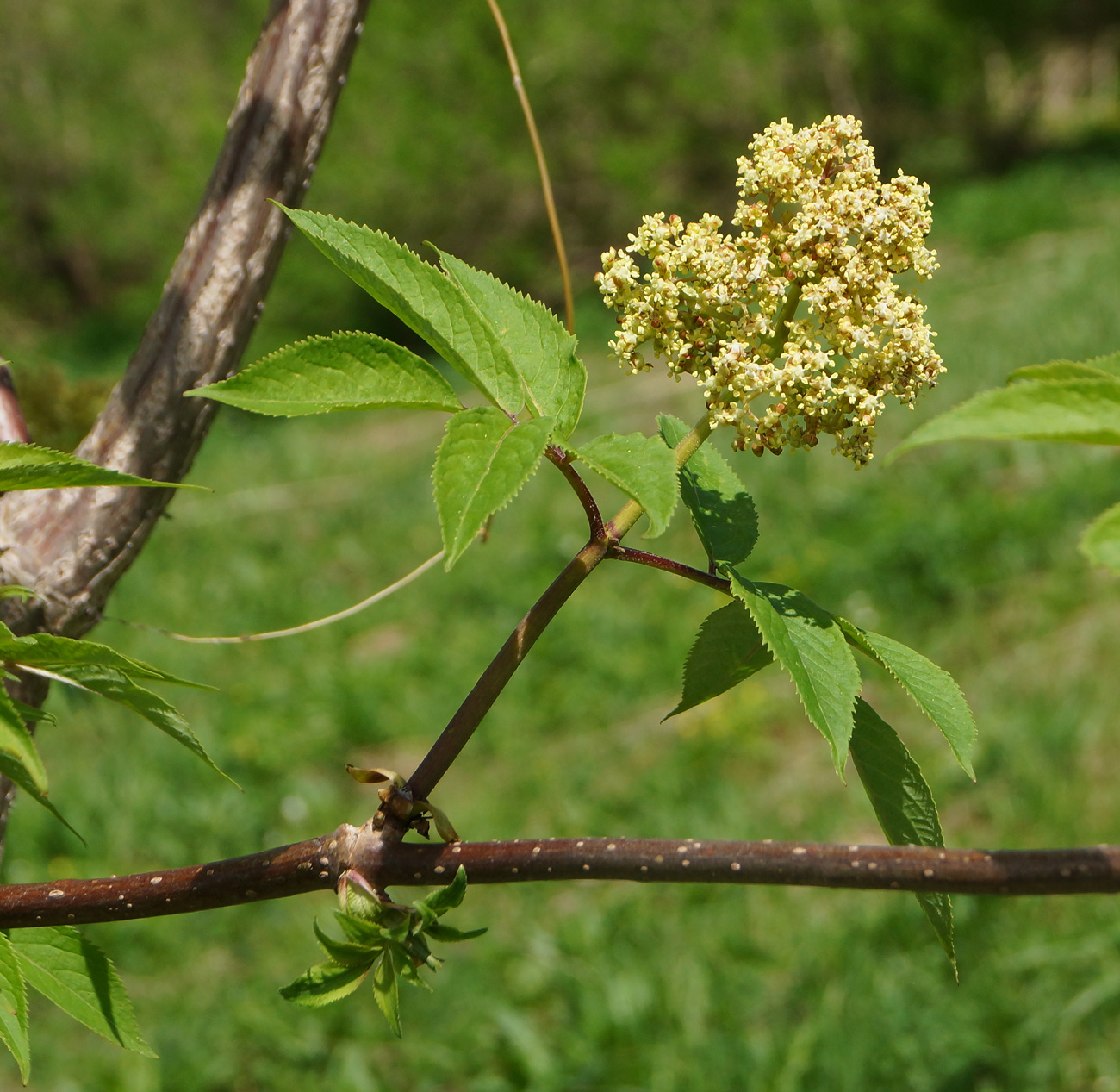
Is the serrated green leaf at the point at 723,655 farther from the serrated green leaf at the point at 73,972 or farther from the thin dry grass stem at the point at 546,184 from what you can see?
the serrated green leaf at the point at 73,972

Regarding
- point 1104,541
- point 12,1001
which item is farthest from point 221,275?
point 1104,541

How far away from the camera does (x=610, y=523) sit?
78cm

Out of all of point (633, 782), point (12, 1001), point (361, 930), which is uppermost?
point (633, 782)

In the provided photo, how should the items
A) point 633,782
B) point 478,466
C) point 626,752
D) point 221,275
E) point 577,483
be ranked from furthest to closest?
point 626,752 < point 633,782 < point 221,275 < point 577,483 < point 478,466

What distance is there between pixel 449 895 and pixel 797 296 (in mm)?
498

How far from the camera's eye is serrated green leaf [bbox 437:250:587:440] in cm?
79

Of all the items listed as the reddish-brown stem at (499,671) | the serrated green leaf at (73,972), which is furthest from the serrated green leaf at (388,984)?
the serrated green leaf at (73,972)

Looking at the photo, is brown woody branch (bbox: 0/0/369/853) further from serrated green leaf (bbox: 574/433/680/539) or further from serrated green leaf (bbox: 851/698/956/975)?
serrated green leaf (bbox: 851/698/956/975)

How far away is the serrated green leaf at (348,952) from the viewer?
770 mm

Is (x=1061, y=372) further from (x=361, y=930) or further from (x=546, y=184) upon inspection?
(x=546, y=184)

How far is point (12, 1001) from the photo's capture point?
30.6 inches

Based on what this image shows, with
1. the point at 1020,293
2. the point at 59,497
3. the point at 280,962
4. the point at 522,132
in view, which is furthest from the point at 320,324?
the point at 59,497

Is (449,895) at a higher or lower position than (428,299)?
lower

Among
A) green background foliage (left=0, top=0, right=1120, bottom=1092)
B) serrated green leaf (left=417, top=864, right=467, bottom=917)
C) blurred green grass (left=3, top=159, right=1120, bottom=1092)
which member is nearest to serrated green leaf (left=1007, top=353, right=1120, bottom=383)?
serrated green leaf (left=417, top=864, right=467, bottom=917)
